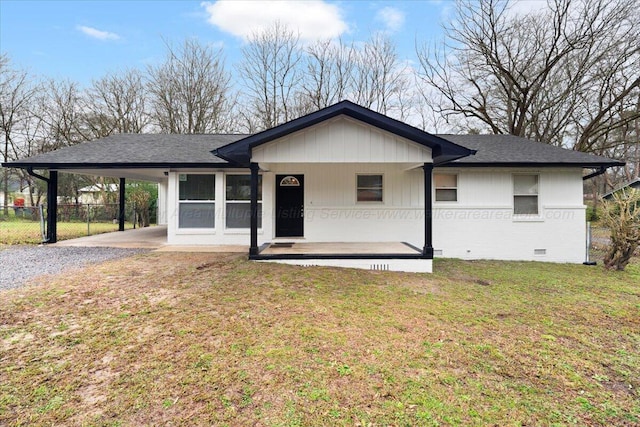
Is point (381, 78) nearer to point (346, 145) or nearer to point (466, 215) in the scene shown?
point (466, 215)

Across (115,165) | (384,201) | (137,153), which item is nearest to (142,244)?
(115,165)

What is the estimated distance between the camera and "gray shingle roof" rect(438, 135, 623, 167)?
29.2 feet

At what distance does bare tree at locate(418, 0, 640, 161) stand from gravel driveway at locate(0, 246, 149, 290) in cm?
1884

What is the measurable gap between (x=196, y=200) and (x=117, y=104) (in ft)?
53.7

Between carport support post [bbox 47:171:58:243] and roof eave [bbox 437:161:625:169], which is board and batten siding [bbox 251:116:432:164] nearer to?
roof eave [bbox 437:161:625:169]

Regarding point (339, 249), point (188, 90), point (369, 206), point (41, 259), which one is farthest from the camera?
point (188, 90)

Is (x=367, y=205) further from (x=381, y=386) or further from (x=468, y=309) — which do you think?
(x=381, y=386)

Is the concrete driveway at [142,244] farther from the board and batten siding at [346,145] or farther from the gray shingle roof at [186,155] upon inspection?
the board and batten siding at [346,145]

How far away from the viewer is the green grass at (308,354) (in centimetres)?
245

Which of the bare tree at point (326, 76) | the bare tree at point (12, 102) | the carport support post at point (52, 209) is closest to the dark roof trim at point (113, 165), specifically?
the carport support post at point (52, 209)

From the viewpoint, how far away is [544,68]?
16.7 meters

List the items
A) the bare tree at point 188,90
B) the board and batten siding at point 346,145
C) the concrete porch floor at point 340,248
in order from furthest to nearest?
Answer: 1. the bare tree at point 188,90
2. the concrete porch floor at point 340,248
3. the board and batten siding at point 346,145

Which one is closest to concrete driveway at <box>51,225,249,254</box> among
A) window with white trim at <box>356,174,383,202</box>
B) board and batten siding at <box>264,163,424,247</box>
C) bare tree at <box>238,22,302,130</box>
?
board and batten siding at <box>264,163,424,247</box>

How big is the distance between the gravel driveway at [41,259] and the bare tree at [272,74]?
47.8 ft
